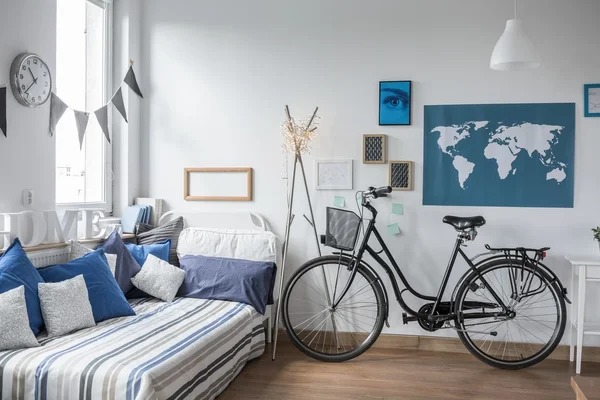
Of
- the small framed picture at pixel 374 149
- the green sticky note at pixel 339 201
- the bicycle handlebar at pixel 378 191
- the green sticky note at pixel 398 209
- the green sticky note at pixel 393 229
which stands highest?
the small framed picture at pixel 374 149

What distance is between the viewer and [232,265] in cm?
384

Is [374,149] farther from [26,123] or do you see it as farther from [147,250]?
[26,123]

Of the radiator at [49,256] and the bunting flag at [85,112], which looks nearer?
the radiator at [49,256]

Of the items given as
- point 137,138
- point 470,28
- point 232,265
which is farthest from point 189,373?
point 470,28

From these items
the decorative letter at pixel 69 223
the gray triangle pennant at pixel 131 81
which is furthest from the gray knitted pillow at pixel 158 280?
the gray triangle pennant at pixel 131 81

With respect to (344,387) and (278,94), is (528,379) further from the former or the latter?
(278,94)

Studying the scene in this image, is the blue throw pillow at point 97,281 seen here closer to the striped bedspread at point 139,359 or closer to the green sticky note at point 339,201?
the striped bedspread at point 139,359

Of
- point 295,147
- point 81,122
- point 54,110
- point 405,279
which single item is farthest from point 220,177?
point 405,279

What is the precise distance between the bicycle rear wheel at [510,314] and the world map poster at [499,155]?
1.65 ft

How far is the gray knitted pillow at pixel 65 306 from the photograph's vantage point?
2777 mm

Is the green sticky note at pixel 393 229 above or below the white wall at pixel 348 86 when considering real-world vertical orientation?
below

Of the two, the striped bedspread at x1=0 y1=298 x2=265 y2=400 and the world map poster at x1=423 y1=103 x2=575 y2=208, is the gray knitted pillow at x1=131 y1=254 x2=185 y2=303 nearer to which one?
the striped bedspread at x1=0 y1=298 x2=265 y2=400

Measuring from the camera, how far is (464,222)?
12.1ft

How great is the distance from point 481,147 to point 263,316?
1.89 m
